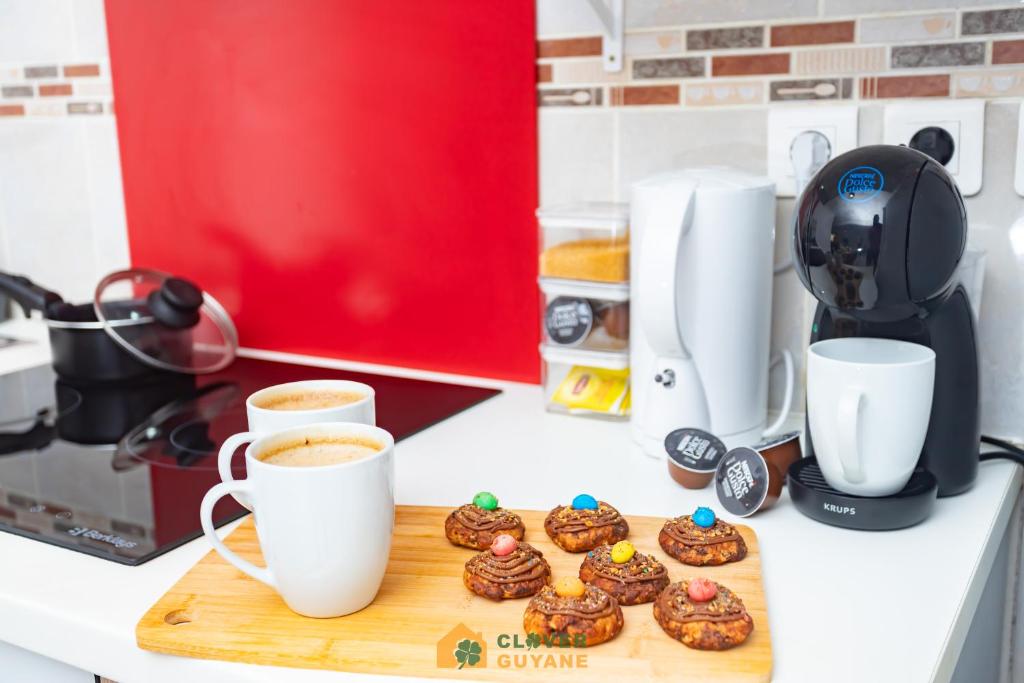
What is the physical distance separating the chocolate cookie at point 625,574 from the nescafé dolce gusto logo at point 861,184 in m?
0.34

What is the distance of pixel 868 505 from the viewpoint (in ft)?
2.69

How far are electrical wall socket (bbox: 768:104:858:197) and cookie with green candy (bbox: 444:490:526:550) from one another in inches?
20.0

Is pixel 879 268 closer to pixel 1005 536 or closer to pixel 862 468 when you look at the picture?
pixel 862 468

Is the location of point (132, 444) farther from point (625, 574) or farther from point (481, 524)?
point (625, 574)

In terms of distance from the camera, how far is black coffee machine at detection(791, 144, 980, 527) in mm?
796

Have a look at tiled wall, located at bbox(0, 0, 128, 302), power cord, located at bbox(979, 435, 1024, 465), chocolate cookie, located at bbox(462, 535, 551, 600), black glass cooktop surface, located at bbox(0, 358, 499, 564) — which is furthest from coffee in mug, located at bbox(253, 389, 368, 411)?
tiled wall, located at bbox(0, 0, 128, 302)

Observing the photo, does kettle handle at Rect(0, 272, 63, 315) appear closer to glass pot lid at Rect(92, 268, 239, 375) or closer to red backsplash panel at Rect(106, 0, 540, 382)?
glass pot lid at Rect(92, 268, 239, 375)

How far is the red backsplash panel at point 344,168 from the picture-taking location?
4.21ft

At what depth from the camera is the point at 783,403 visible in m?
1.16

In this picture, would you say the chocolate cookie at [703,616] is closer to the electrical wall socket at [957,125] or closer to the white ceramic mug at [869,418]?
the white ceramic mug at [869,418]

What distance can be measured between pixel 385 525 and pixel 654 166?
0.65 m

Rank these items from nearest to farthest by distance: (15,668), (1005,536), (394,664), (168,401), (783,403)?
(394,664) < (15,668) < (1005,536) < (783,403) < (168,401)

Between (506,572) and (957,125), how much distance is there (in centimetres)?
67

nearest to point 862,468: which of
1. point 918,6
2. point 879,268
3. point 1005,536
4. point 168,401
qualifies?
point 879,268
